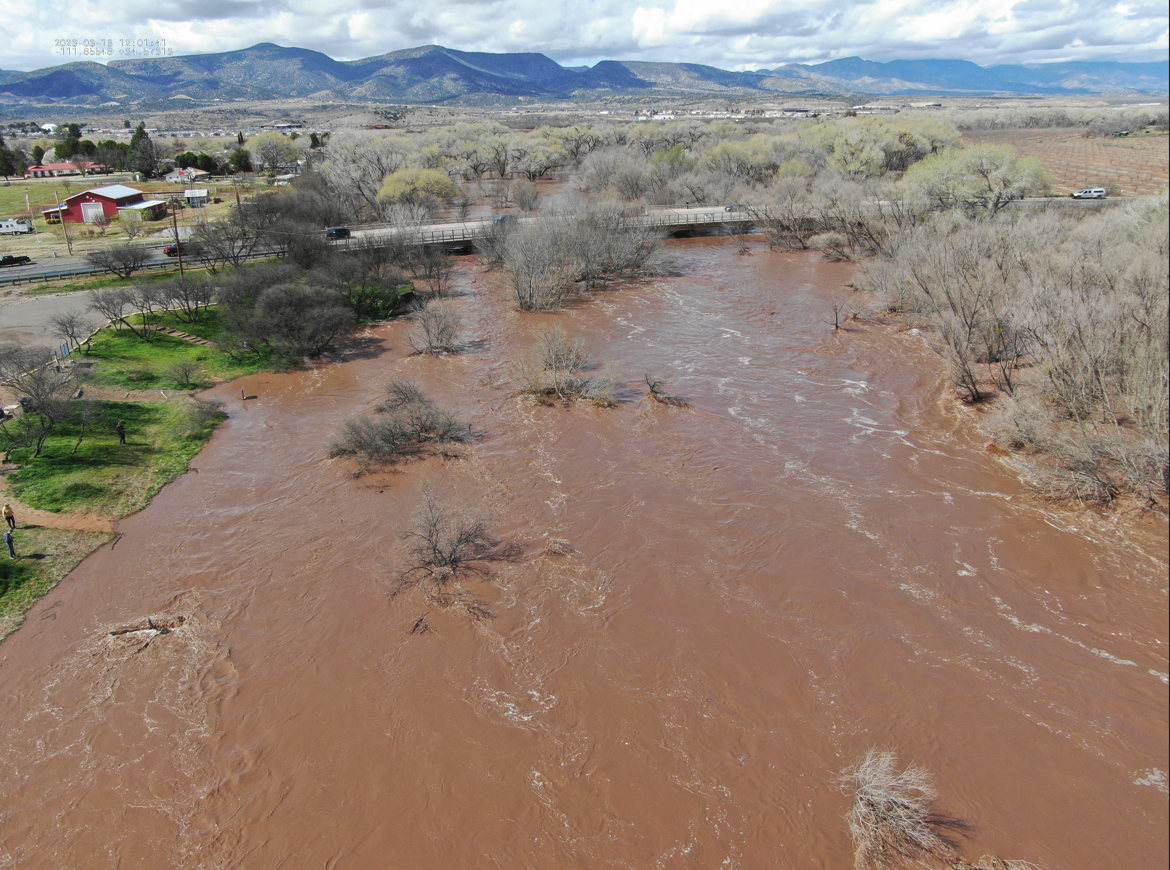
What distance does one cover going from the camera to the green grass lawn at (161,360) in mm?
27259

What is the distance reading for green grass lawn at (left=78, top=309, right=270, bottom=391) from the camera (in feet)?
89.4

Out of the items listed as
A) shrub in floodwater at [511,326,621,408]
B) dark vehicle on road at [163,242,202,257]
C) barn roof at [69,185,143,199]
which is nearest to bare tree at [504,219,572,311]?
shrub in floodwater at [511,326,621,408]

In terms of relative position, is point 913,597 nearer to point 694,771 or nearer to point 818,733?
point 818,733

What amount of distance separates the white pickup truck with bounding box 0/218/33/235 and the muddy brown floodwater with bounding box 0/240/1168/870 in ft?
169

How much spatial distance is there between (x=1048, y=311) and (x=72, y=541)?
28726mm

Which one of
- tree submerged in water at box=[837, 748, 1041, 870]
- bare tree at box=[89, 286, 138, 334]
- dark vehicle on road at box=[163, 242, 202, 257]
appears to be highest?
dark vehicle on road at box=[163, 242, 202, 257]

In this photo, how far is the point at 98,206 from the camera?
58.1 m

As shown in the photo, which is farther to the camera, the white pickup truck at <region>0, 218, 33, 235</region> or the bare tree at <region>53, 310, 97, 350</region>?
the white pickup truck at <region>0, 218, 33, 235</region>

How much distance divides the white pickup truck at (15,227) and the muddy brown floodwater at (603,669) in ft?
169

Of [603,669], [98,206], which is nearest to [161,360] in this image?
[603,669]

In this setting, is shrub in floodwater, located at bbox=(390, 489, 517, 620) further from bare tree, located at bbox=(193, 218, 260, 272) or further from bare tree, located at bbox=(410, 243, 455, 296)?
bare tree, located at bbox=(193, 218, 260, 272)

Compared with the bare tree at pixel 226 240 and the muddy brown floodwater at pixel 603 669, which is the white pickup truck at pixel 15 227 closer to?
the bare tree at pixel 226 240

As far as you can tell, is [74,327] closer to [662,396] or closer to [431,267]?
[431,267]

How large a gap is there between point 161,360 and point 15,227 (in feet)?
130
